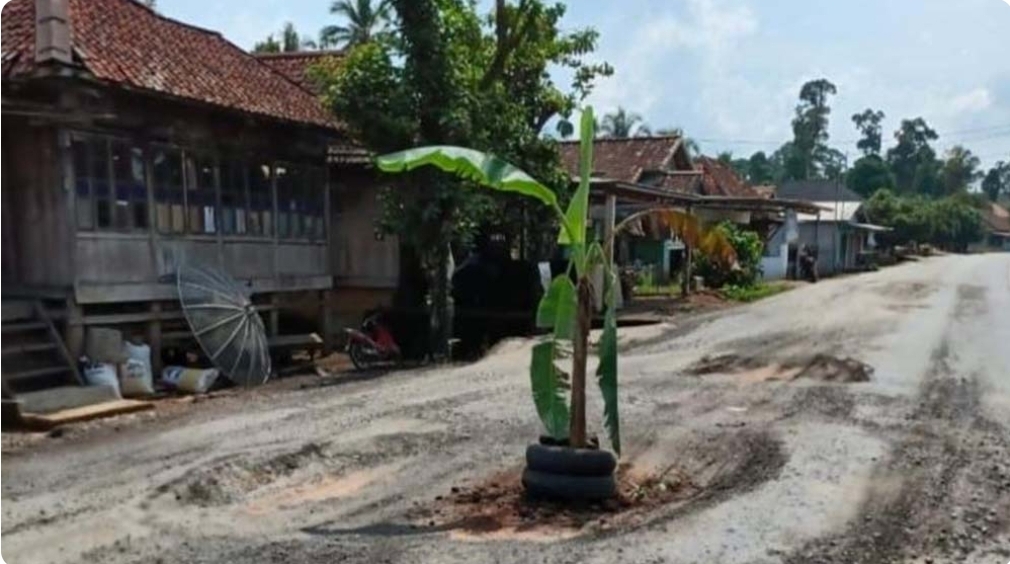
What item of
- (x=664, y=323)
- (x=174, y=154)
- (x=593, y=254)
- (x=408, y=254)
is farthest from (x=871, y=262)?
(x=593, y=254)

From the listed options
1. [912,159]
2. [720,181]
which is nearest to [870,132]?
[912,159]

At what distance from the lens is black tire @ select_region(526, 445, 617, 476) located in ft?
19.7

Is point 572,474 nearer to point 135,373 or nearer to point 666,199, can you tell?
point 135,373

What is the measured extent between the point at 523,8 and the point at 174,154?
7.23m

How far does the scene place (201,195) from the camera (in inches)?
520

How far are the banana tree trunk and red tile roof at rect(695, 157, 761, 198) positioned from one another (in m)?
28.9

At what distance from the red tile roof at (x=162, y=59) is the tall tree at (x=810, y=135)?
60.4 meters

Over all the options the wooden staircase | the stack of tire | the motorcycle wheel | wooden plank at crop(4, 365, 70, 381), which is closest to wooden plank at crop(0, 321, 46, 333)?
the wooden staircase

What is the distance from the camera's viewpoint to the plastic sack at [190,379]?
11594 mm

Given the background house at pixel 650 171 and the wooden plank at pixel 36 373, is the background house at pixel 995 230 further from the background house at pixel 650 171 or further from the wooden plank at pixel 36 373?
the wooden plank at pixel 36 373

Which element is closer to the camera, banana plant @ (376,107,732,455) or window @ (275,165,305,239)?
banana plant @ (376,107,732,455)

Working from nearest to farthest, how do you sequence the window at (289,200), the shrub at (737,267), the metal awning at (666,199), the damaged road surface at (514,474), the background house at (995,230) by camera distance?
1. the damaged road surface at (514,474)
2. the window at (289,200)
3. the metal awning at (666,199)
4. the shrub at (737,267)
5. the background house at (995,230)

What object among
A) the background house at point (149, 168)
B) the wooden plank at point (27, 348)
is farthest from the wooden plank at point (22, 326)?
the background house at point (149, 168)

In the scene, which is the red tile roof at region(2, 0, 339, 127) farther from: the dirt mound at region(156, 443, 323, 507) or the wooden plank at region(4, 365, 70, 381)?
the dirt mound at region(156, 443, 323, 507)
